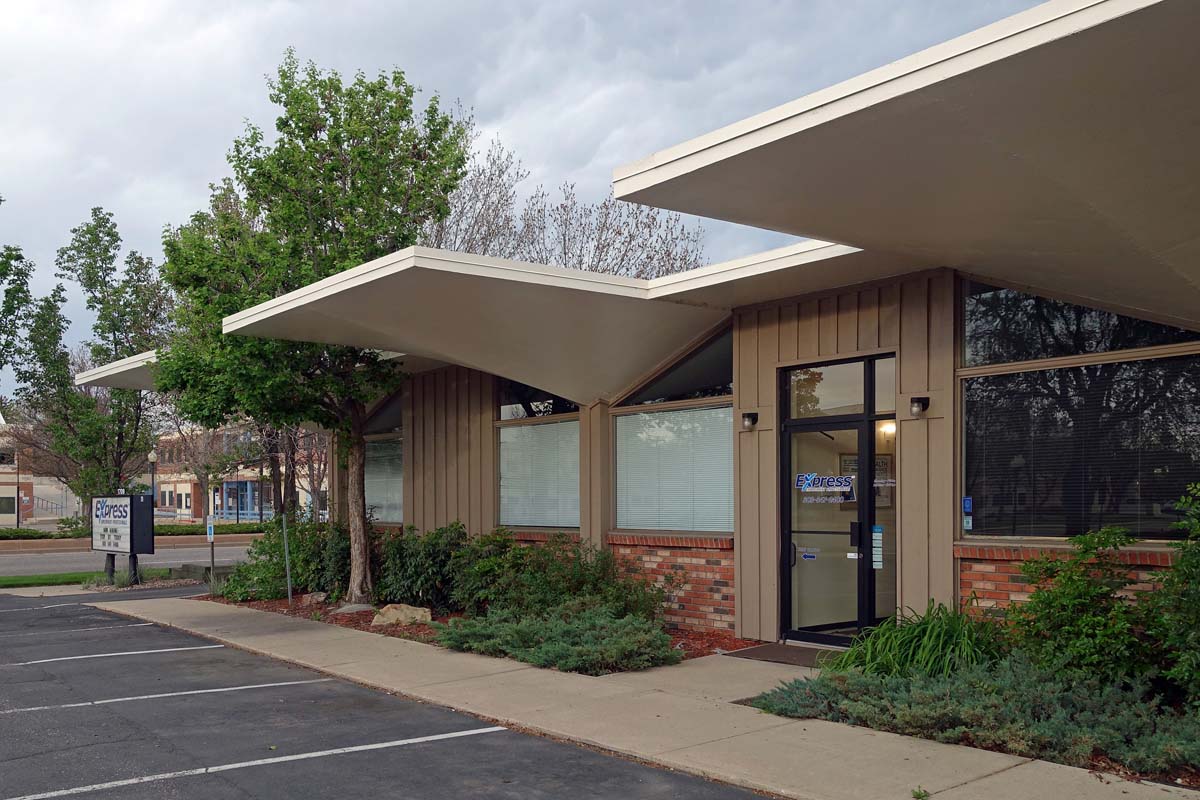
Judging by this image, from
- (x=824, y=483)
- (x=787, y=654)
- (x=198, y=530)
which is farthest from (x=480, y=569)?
(x=198, y=530)

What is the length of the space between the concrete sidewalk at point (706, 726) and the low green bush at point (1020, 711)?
0.15m

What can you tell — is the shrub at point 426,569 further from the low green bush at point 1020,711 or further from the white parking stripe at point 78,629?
the low green bush at point 1020,711

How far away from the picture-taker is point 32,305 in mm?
24781

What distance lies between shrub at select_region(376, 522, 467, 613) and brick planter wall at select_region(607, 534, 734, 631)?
9.43 feet

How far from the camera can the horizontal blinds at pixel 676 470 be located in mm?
12883

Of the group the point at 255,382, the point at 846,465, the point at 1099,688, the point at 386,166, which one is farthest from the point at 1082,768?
the point at 386,166

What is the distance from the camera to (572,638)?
36.2 ft

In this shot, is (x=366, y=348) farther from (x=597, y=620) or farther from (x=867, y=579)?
(x=867, y=579)

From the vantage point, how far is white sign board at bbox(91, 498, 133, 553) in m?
20.5

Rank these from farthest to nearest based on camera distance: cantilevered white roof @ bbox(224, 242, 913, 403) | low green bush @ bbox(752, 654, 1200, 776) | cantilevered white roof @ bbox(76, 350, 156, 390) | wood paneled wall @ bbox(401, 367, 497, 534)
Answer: cantilevered white roof @ bbox(76, 350, 156, 390) → wood paneled wall @ bbox(401, 367, 497, 534) → cantilevered white roof @ bbox(224, 242, 913, 403) → low green bush @ bbox(752, 654, 1200, 776)

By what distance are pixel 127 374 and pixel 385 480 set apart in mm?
4802

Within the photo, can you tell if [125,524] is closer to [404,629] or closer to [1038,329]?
[404,629]

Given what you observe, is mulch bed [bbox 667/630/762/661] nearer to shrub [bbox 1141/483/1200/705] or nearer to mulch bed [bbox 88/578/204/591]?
shrub [bbox 1141/483/1200/705]

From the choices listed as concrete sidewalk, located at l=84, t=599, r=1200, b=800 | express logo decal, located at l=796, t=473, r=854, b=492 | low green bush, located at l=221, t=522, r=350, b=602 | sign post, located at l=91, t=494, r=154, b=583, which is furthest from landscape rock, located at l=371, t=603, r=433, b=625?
sign post, located at l=91, t=494, r=154, b=583
